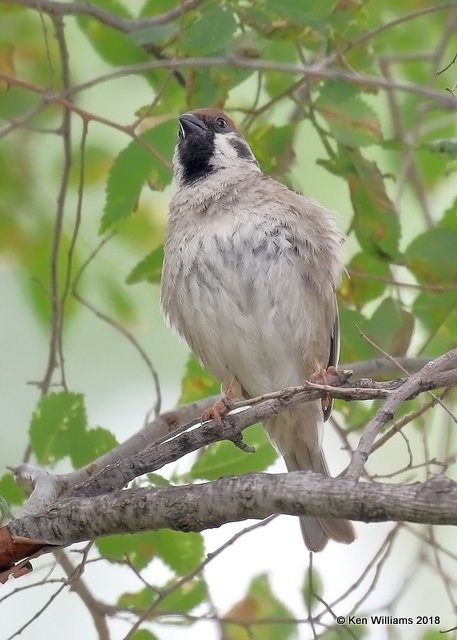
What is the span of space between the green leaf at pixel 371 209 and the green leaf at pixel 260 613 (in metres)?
1.40

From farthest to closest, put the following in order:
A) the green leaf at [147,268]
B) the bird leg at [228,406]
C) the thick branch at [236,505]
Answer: the green leaf at [147,268] → the bird leg at [228,406] → the thick branch at [236,505]

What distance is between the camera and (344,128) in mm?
4473

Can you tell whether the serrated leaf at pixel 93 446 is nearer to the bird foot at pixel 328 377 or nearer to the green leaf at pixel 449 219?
the bird foot at pixel 328 377

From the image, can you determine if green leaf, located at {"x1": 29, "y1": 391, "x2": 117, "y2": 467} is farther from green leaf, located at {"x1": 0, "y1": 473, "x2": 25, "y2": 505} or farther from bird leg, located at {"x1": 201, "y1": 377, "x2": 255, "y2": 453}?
bird leg, located at {"x1": 201, "y1": 377, "x2": 255, "y2": 453}

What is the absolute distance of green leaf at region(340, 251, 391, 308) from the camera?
4.63 meters

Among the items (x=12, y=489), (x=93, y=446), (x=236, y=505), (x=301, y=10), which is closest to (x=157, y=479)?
(x=93, y=446)

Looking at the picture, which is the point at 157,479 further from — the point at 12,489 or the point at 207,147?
the point at 207,147

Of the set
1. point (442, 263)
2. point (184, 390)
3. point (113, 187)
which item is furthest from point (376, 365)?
point (113, 187)

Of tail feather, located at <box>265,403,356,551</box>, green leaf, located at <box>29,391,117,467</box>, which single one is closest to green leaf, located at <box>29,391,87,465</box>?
green leaf, located at <box>29,391,117,467</box>

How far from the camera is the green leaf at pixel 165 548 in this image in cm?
381

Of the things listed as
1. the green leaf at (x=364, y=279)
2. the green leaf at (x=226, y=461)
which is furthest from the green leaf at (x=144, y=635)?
the green leaf at (x=364, y=279)

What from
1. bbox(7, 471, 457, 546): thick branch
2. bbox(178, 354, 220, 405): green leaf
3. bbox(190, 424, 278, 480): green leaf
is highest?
bbox(178, 354, 220, 405): green leaf

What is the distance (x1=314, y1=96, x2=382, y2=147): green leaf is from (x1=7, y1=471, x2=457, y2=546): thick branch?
2.04 metres

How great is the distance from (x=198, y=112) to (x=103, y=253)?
1.09m
